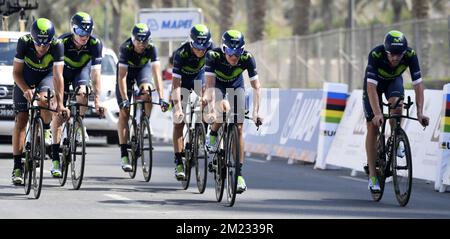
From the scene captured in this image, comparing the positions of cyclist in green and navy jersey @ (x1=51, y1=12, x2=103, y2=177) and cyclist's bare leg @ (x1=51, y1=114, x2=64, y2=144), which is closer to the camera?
cyclist in green and navy jersey @ (x1=51, y1=12, x2=103, y2=177)

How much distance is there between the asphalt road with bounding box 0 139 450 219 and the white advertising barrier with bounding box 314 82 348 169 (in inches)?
30.7

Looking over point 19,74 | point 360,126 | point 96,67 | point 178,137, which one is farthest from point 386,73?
point 360,126

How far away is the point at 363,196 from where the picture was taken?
628 inches

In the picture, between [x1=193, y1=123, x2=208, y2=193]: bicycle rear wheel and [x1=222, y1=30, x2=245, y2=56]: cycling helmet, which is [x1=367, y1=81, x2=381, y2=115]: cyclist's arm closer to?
[x1=222, y1=30, x2=245, y2=56]: cycling helmet

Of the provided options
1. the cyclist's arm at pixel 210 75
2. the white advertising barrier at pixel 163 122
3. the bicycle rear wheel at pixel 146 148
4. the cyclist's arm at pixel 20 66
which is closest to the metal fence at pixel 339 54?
the white advertising barrier at pixel 163 122

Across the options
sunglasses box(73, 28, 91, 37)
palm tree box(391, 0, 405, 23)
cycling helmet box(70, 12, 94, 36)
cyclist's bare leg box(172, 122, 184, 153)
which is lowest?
cyclist's bare leg box(172, 122, 184, 153)

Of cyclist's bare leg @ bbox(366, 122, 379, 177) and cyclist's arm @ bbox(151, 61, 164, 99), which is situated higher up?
cyclist's arm @ bbox(151, 61, 164, 99)

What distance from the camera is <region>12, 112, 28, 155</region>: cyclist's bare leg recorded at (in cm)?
1530

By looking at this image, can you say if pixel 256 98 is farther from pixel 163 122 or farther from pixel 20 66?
pixel 163 122

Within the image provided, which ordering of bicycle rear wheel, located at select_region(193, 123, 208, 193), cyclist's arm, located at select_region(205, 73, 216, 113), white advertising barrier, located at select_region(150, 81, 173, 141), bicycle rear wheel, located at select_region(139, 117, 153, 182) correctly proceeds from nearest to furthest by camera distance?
cyclist's arm, located at select_region(205, 73, 216, 113) → bicycle rear wheel, located at select_region(193, 123, 208, 193) → bicycle rear wheel, located at select_region(139, 117, 153, 182) → white advertising barrier, located at select_region(150, 81, 173, 141)

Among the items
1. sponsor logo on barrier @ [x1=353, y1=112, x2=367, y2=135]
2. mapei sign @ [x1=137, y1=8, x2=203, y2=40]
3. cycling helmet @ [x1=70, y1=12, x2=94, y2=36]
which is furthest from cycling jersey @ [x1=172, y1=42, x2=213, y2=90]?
mapei sign @ [x1=137, y1=8, x2=203, y2=40]

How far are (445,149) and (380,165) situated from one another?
187 cm

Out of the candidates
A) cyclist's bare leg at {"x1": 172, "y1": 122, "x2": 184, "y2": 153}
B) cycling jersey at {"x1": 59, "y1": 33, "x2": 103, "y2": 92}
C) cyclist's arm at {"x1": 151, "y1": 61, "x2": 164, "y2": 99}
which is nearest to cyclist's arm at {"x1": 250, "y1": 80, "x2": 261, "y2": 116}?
cyclist's bare leg at {"x1": 172, "y1": 122, "x2": 184, "y2": 153}

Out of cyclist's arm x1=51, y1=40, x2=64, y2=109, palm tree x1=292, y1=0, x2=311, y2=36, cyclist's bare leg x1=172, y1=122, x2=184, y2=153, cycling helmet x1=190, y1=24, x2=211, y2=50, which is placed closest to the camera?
cyclist's arm x1=51, y1=40, x2=64, y2=109
